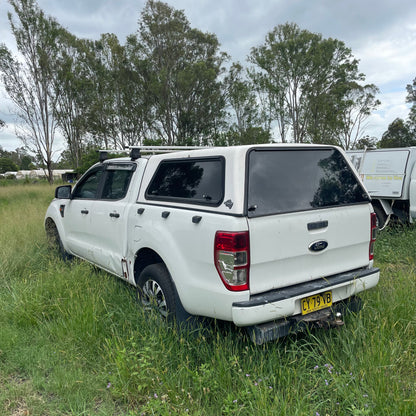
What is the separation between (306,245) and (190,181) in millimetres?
1108

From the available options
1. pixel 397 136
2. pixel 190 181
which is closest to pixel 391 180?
pixel 190 181

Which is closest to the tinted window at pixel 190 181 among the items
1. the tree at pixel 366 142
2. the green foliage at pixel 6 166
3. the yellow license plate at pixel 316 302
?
the yellow license plate at pixel 316 302

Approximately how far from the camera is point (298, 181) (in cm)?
278

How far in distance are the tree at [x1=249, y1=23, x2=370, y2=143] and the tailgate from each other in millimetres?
21127

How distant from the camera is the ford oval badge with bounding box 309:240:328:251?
261cm

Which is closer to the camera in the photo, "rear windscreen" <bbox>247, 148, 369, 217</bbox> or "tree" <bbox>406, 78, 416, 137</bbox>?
"rear windscreen" <bbox>247, 148, 369, 217</bbox>

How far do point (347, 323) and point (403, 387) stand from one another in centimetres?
74

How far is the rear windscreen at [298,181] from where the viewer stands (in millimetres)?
2527

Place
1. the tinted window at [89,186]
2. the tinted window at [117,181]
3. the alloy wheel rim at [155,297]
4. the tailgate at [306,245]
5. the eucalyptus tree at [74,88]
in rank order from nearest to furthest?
the tailgate at [306,245]
the alloy wheel rim at [155,297]
the tinted window at [117,181]
the tinted window at [89,186]
the eucalyptus tree at [74,88]

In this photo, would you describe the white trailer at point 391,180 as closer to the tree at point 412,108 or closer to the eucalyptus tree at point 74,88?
the eucalyptus tree at point 74,88

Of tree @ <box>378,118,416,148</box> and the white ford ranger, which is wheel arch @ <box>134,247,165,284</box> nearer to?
the white ford ranger

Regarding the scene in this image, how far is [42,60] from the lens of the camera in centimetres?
1805

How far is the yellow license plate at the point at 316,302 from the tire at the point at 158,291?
3.42 feet

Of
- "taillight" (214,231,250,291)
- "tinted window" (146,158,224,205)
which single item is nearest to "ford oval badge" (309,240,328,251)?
"taillight" (214,231,250,291)
